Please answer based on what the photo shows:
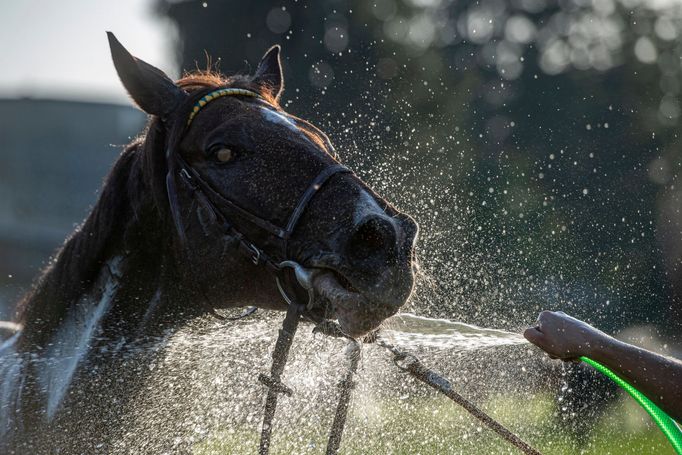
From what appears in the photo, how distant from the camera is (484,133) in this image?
2002cm

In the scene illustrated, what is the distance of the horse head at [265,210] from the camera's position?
8.84 ft

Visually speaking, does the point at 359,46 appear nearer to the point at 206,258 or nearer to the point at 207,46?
the point at 207,46

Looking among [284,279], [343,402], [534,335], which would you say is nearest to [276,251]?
[284,279]

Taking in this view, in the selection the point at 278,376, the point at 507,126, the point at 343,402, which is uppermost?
the point at 278,376

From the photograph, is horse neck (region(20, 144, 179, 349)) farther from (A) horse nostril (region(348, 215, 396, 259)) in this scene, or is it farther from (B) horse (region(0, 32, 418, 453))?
(A) horse nostril (region(348, 215, 396, 259))

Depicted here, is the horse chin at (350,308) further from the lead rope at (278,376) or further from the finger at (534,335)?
the finger at (534,335)

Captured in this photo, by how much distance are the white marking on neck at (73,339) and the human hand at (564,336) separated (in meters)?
1.57

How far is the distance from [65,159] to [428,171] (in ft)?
36.0

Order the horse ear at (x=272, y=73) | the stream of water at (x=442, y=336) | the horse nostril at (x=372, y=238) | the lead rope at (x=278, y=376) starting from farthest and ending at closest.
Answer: the horse ear at (x=272, y=73)
the stream of water at (x=442, y=336)
the lead rope at (x=278, y=376)
the horse nostril at (x=372, y=238)

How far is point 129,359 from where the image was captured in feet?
10.1

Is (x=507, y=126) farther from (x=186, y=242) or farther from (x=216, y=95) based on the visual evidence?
(x=186, y=242)

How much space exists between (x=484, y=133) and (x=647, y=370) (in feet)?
57.8

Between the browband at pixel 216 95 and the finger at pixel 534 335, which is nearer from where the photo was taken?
the finger at pixel 534 335

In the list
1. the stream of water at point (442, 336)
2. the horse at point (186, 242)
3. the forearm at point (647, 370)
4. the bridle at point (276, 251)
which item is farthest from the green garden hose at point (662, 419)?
the bridle at point (276, 251)
